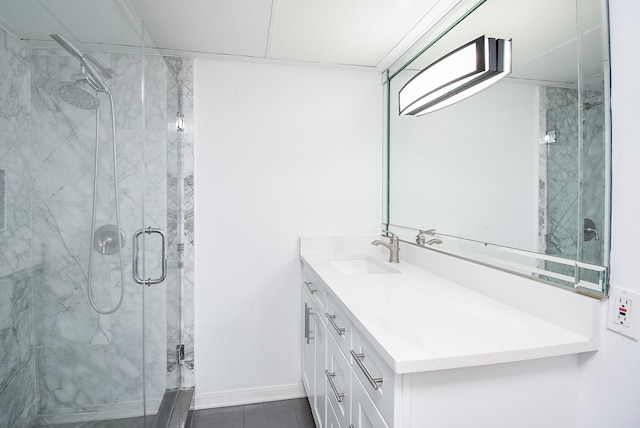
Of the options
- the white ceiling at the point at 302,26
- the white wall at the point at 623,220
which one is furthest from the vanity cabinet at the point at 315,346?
the white ceiling at the point at 302,26

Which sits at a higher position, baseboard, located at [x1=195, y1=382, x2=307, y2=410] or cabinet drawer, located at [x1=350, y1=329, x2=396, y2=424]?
cabinet drawer, located at [x1=350, y1=329, x2=396, y2=424]

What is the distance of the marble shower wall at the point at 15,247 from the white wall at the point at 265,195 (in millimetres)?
1131

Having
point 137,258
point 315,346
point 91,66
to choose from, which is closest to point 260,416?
point 315,346

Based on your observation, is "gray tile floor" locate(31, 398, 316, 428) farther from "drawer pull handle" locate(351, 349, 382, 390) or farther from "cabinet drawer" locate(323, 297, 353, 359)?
"drawer pull handle" locate(351, 349, 382, 390)

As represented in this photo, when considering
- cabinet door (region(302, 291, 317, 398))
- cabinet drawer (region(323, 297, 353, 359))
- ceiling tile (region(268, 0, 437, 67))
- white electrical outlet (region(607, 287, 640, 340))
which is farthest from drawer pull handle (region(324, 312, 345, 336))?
ceiling tile (region(268, 0, 437, 67))

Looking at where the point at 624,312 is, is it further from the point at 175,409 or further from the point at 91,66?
the point at 175,409

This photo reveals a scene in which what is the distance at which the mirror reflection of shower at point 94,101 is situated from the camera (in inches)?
41.1

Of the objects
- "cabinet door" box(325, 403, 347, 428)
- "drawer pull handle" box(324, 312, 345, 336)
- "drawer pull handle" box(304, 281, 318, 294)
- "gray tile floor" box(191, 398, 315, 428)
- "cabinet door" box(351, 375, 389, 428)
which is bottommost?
"gray tile floor" box(191, 398, 315, 428)

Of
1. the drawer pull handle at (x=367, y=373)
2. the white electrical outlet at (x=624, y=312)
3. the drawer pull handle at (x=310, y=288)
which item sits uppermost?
the white electrical outlet at (x=624, y=312)

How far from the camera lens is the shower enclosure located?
2.94ft

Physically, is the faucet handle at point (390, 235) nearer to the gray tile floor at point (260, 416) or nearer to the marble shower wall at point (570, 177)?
the marble shower wall at point (570, 177)

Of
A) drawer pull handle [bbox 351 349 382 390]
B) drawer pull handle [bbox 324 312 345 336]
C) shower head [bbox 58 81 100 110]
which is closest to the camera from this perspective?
drawer pull handle [bbox 351 349 382 390]

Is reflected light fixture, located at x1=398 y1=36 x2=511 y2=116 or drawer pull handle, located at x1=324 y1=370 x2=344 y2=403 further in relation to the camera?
drawer pull handle, located at x1=324 y1=370 x2=344 y2=403

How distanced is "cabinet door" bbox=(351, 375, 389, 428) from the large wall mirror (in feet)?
2.30
